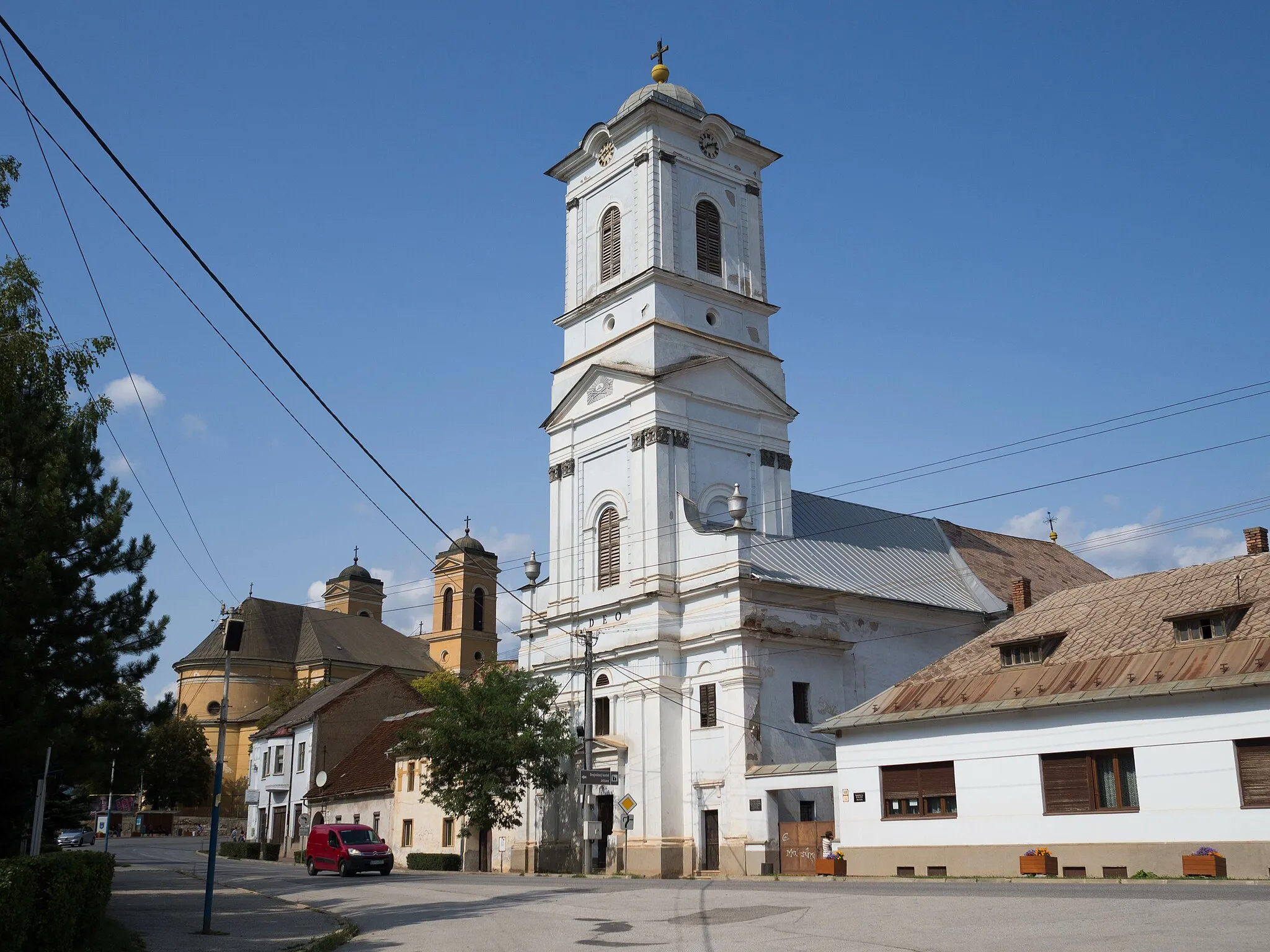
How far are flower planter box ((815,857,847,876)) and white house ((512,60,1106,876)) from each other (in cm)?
263

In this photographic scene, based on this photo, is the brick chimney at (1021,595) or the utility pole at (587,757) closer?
the utility pole at (587,757)

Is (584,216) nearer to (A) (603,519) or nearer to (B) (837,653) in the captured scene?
(A) (603,519)

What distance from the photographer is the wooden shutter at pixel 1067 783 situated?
26.4 meters

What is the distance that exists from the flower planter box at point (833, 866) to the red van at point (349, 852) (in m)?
13.5

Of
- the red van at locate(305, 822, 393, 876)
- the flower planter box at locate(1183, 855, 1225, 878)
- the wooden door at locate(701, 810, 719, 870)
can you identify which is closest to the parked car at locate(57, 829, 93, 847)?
the red van at locate(305, 822, 393, 876)

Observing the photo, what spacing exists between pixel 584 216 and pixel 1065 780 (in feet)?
104

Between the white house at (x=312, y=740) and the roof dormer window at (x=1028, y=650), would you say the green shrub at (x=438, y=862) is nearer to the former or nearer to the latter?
the white house at (x=312, y=740)

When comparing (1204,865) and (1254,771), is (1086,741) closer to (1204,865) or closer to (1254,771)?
(1254,771)

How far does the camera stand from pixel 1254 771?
76.7ft

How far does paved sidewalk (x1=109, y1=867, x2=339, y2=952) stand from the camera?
16.9 metres

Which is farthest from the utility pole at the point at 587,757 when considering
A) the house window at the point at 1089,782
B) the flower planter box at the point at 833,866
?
the house window at the point at 1089,782

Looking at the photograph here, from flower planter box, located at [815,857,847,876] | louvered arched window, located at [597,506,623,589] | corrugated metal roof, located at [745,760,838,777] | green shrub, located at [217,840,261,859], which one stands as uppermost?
louvered arched window, located at [597,506,623,589]

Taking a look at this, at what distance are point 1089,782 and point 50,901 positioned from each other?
21.6m

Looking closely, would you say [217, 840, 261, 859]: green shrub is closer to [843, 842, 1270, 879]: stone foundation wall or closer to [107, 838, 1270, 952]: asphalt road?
[107, 838, 1270, 952]: asphalt road
